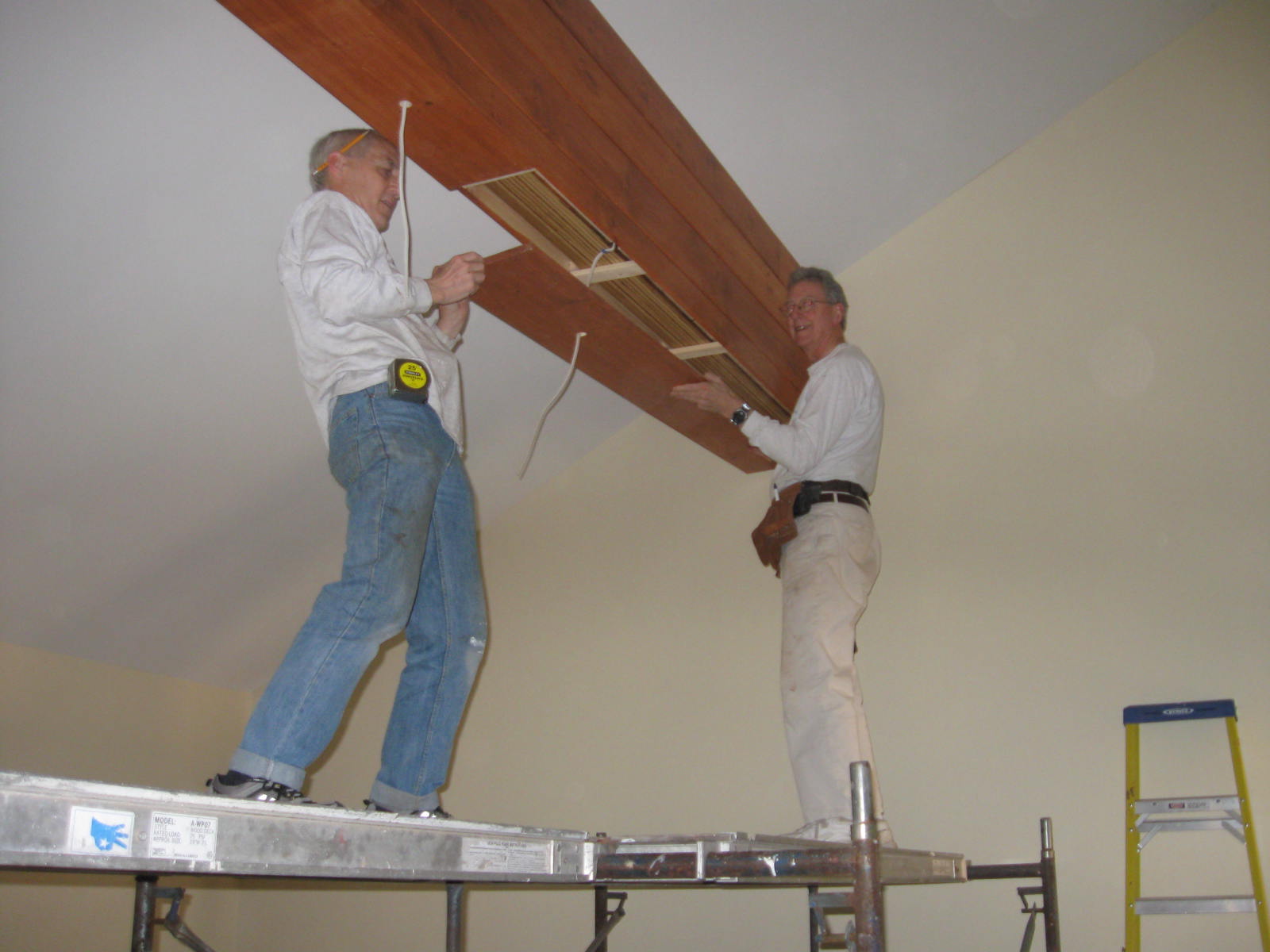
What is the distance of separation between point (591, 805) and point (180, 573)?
1559 mm

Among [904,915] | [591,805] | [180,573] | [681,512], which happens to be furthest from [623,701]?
[180,573]

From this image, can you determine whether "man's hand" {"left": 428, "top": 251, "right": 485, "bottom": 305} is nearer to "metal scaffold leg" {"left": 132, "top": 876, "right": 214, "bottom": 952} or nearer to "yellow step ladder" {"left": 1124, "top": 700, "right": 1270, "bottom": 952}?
"metal scaffold leg" {"left": 132, "top": 876, "right": 214, "bottom": 952}

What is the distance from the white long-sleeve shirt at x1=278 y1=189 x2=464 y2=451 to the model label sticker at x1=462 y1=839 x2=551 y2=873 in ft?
2.42

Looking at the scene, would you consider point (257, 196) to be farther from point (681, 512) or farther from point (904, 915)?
point (904, 915)

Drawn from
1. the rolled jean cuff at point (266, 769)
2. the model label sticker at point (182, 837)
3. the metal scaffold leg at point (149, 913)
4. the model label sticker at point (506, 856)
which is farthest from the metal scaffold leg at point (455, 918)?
the model label sticker at point (182, 837)

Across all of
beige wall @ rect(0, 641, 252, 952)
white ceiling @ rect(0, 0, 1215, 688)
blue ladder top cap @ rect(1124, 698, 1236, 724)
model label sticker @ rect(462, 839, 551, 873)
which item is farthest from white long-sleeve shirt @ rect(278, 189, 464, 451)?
blue ladder top cap @ rect(1124, 698, 1236, 724)

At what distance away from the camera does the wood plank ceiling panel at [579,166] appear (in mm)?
1766

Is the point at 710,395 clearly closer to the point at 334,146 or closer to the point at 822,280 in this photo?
the point at 822,280

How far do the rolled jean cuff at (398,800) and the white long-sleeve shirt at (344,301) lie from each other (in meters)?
0.63

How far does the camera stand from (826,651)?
255 centimetres

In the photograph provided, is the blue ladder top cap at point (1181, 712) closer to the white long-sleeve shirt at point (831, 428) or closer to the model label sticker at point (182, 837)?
the white long-sleeve shirt at point (831, 428)

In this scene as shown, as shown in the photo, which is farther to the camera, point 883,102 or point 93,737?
point 93,737

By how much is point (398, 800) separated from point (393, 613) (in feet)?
1.33

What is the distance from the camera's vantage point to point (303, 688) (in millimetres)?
1458
